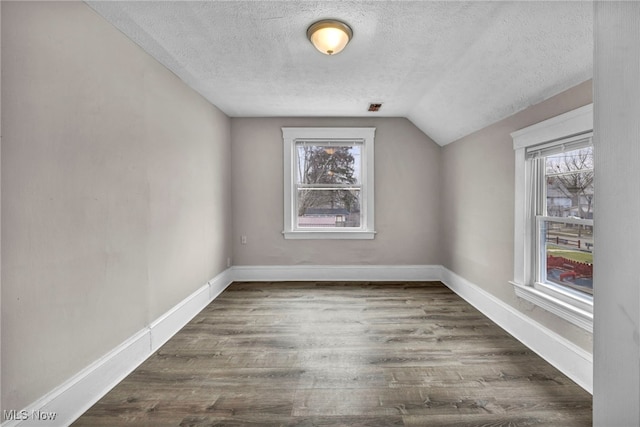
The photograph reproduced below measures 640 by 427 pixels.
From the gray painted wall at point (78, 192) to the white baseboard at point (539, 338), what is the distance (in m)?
3.00

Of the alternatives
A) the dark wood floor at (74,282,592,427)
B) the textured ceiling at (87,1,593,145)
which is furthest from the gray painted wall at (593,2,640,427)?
the textured ceiling at (87,1,593,145)

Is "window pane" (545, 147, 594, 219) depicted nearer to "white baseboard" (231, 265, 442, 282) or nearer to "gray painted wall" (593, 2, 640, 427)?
"gray painted wall" (593, 2, 640, 427)

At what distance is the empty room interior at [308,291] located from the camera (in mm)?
1348

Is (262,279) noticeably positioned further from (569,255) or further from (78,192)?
(569,255)

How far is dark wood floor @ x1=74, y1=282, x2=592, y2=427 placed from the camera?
168 cm

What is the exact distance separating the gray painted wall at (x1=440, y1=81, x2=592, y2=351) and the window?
1087mm

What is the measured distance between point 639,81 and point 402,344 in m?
2.27

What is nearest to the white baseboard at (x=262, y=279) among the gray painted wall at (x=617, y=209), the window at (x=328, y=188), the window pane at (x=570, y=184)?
the window at (x=328, y=188)

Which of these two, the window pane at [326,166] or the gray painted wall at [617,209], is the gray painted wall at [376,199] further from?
the gray painted wall at [617,209]

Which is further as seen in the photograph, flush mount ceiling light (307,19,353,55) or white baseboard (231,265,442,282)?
white baseboard (231,265,442,282)

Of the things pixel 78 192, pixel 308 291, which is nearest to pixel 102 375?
pixel 78 192

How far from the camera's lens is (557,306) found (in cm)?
216

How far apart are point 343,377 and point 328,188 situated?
9.03ft

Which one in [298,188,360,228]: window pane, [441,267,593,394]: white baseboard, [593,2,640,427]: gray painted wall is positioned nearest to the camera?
[593,2,640,427]: gray painted wall
